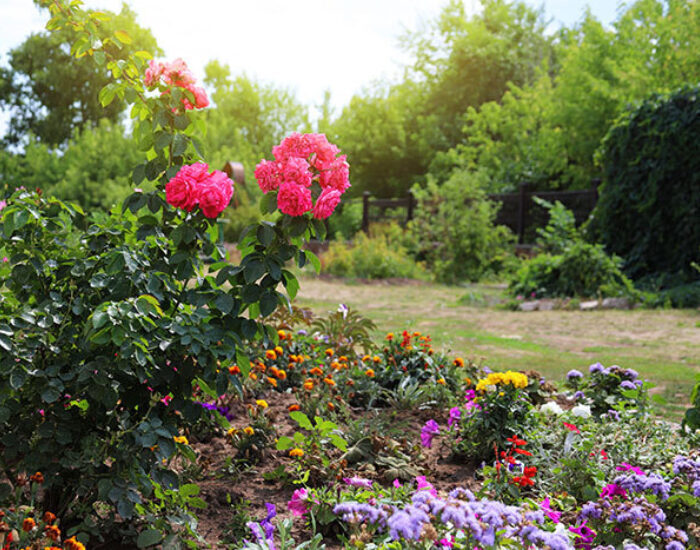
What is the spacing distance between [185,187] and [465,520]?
4.05 ft

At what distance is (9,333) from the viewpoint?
1.83 metres

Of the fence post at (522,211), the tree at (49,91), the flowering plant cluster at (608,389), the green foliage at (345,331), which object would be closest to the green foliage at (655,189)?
the fence post at (522,211)

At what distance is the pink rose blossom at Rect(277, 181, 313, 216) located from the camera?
6.39ft

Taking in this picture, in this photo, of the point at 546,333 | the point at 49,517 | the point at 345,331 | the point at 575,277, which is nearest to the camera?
the point at 49,517

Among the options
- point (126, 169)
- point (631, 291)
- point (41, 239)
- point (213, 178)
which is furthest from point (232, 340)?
point (126, 169)

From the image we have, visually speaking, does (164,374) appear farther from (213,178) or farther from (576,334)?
(576,334)

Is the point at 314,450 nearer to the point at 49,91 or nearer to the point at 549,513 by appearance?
the point at 549,513

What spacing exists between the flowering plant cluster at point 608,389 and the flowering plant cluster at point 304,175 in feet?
6.14

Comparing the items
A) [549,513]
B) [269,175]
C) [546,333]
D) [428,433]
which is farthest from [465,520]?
[546,333]

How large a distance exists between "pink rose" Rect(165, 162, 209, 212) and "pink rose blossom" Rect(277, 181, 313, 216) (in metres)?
0.26

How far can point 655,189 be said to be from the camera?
10.3 meters

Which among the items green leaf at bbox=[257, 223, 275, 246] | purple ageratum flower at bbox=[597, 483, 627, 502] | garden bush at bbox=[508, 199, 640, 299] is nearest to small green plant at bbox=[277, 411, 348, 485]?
green leaf at bbox=[257, 223, 275, 246]

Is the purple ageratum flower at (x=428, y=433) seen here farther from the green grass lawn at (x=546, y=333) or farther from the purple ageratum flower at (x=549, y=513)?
the green grass lawn at (x=546, y=333)

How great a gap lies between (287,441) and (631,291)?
25.9ft
